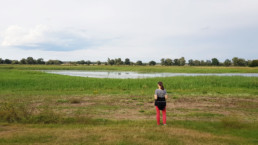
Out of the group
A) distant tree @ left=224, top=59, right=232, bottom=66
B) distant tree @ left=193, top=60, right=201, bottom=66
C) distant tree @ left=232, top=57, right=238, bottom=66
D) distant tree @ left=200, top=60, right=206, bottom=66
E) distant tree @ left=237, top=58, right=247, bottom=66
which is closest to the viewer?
distant tree @ left=237, top=58, right=247, bottom=66

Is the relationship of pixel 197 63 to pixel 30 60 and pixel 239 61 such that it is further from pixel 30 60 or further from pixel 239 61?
pixel 30 60

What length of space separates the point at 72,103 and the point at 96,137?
927 centimetres

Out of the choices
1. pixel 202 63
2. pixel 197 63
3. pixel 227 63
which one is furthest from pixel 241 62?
pixel 197 63

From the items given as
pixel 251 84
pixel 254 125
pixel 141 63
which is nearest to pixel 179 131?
pixel 254 125

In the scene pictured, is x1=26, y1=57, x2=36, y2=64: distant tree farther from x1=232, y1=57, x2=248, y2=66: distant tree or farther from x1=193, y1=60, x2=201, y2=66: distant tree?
x1=232, y1=57, x2=248, y2=66: distant tree

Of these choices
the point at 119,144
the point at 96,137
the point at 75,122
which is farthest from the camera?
the point at 75,122

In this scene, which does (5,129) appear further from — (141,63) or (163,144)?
(141,63)

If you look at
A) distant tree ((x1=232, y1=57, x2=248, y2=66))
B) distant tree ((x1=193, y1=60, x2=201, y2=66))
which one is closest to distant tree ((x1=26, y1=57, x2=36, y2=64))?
distant tree ((x1=193, y1=60, x2=201, y2=66))

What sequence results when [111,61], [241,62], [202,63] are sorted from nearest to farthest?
[241,62], [202,63], [111,61]

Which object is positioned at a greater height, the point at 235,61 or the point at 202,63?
the point at 235,61

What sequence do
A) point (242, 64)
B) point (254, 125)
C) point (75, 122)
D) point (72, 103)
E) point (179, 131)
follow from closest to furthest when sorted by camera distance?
point (179, 131)
point (254, 125)
point (75, 122)
point (72, 103)
point (242, 64)

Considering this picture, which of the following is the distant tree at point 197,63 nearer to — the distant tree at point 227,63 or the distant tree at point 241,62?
the distant tree at point 227,63

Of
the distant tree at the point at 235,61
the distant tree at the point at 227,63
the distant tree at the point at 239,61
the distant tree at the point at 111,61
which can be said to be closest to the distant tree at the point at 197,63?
the distant tree at the point at 227,63

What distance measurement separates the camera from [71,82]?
29.4m
